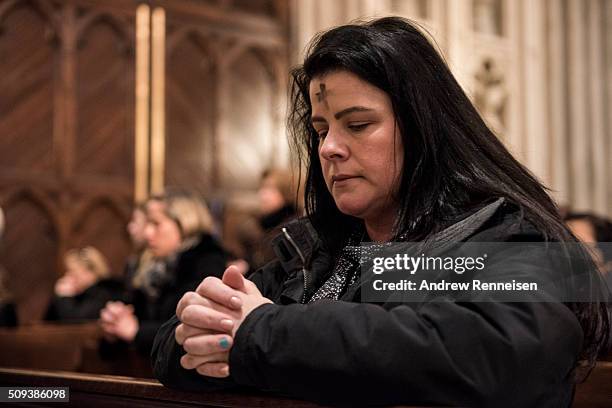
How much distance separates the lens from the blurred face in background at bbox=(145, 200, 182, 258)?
4.79 meters

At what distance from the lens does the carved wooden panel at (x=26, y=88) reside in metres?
6.94

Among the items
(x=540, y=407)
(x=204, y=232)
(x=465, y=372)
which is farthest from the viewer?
(x=204, y=232)

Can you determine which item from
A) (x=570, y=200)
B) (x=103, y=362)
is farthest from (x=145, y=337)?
(x=570, y=200)

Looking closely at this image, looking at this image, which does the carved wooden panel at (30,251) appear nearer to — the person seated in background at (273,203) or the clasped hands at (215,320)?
the person seated in background at (273,203)

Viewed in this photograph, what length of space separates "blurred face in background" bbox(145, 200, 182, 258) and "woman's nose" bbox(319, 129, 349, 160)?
3.09m

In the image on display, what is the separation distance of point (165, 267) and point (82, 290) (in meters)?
2.16

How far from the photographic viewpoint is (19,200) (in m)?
7.02

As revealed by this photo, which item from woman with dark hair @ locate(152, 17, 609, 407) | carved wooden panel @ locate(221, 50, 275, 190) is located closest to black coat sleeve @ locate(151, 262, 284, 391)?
woman with dark hair @ locate(152, 17, 609, 407)

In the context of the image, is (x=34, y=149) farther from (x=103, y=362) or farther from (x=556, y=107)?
(x=556, y=107)

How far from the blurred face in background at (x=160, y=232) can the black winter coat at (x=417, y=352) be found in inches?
130

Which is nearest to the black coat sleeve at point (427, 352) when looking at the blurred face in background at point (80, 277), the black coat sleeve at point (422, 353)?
the black coat sleeve at point (422, 353)

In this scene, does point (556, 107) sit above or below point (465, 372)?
above

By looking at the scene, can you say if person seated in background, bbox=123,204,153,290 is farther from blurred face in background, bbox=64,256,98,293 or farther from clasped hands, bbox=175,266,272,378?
clasped hands, bbox=175,266,272,378

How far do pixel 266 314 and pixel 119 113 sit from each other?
6.10 meters
